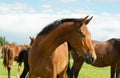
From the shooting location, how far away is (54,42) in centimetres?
726

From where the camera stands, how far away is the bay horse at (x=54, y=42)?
6.78 meters

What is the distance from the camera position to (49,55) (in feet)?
23.8

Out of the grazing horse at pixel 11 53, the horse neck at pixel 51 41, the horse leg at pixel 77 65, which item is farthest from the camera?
the grazing horse at pixel 11 53

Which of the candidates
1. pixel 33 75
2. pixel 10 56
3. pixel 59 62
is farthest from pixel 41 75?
pixel 10 56

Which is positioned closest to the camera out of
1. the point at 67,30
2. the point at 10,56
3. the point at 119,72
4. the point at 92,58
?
the point at 92,58

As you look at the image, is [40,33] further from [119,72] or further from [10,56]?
[10,56]

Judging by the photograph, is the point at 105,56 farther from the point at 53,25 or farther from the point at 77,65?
the point at 53,25

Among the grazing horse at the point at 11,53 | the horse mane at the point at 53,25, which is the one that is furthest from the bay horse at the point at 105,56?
the horse mane at the point at 53,25

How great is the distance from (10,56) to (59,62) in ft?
37.8

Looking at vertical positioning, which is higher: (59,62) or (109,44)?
(59,62)

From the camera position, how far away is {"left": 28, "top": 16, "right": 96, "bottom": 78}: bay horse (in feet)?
22.2

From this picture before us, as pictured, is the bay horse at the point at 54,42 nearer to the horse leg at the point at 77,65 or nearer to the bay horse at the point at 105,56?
the horse leg at the point at 77,65

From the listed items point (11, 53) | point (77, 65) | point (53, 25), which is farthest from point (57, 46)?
point (11, 53)

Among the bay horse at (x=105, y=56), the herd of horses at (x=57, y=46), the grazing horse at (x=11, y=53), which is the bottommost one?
the grazing horse at (x=11, y=53)
